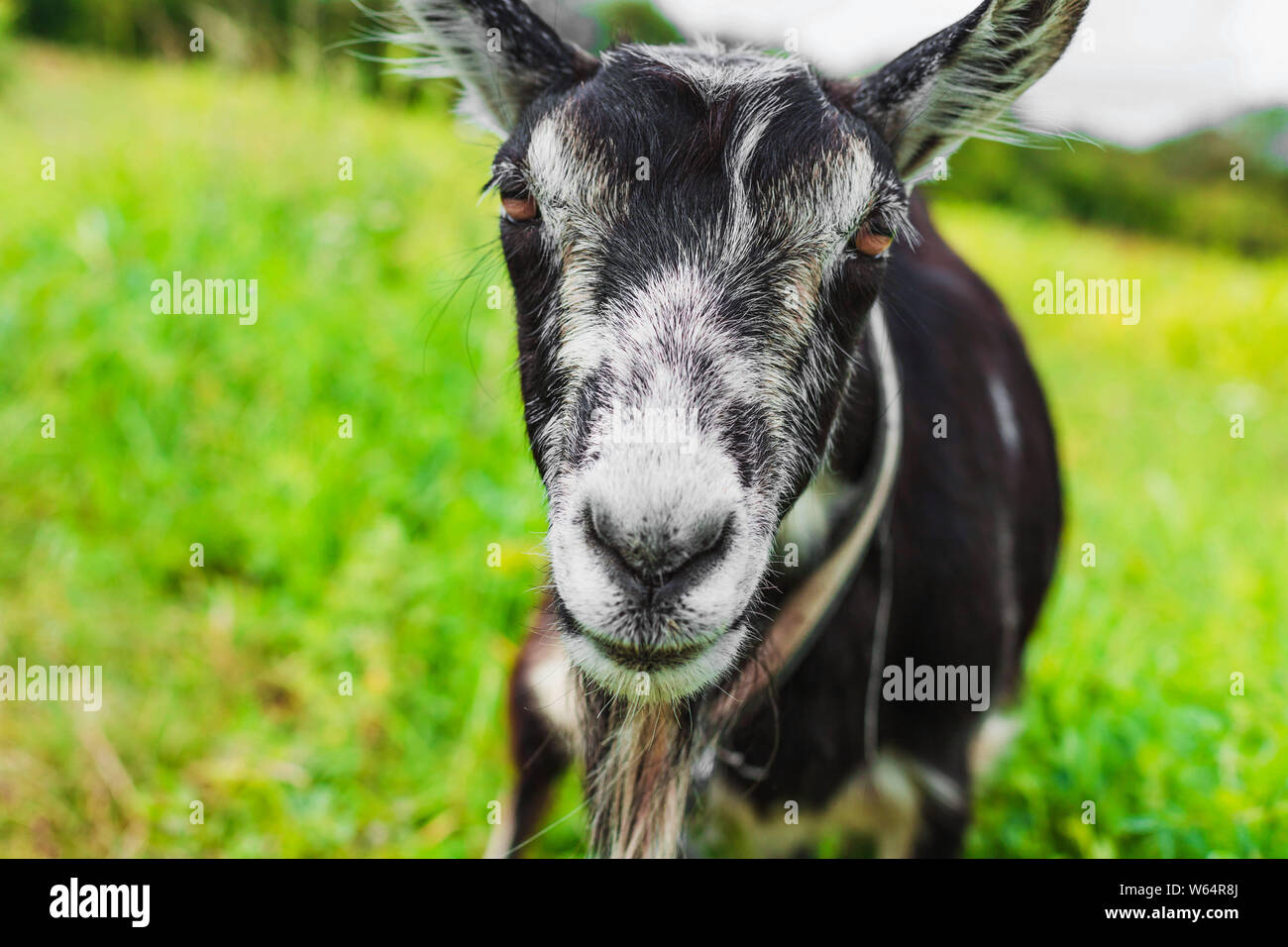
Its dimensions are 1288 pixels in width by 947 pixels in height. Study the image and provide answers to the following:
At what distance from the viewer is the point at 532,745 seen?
289 cm

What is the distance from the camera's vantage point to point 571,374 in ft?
6.09

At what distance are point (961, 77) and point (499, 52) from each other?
103 cm

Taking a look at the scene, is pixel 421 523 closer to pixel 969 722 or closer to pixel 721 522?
pixel 969 722

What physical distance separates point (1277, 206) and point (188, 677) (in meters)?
11.0

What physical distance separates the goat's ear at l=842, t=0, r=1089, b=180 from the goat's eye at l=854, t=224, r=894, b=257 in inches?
11.4

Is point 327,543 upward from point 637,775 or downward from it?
upward

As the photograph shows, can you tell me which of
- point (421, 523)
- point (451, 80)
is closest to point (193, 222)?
point (421, 523)

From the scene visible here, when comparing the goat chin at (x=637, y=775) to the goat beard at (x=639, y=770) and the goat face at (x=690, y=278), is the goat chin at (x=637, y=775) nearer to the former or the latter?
the goat beard at (x=639, y=770)

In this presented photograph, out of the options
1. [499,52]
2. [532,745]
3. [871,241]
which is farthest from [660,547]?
[532,745]

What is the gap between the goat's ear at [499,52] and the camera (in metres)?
2.12

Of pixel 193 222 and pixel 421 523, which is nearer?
pixel 421 523

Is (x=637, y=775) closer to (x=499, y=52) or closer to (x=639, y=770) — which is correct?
(x=639, y=770)
